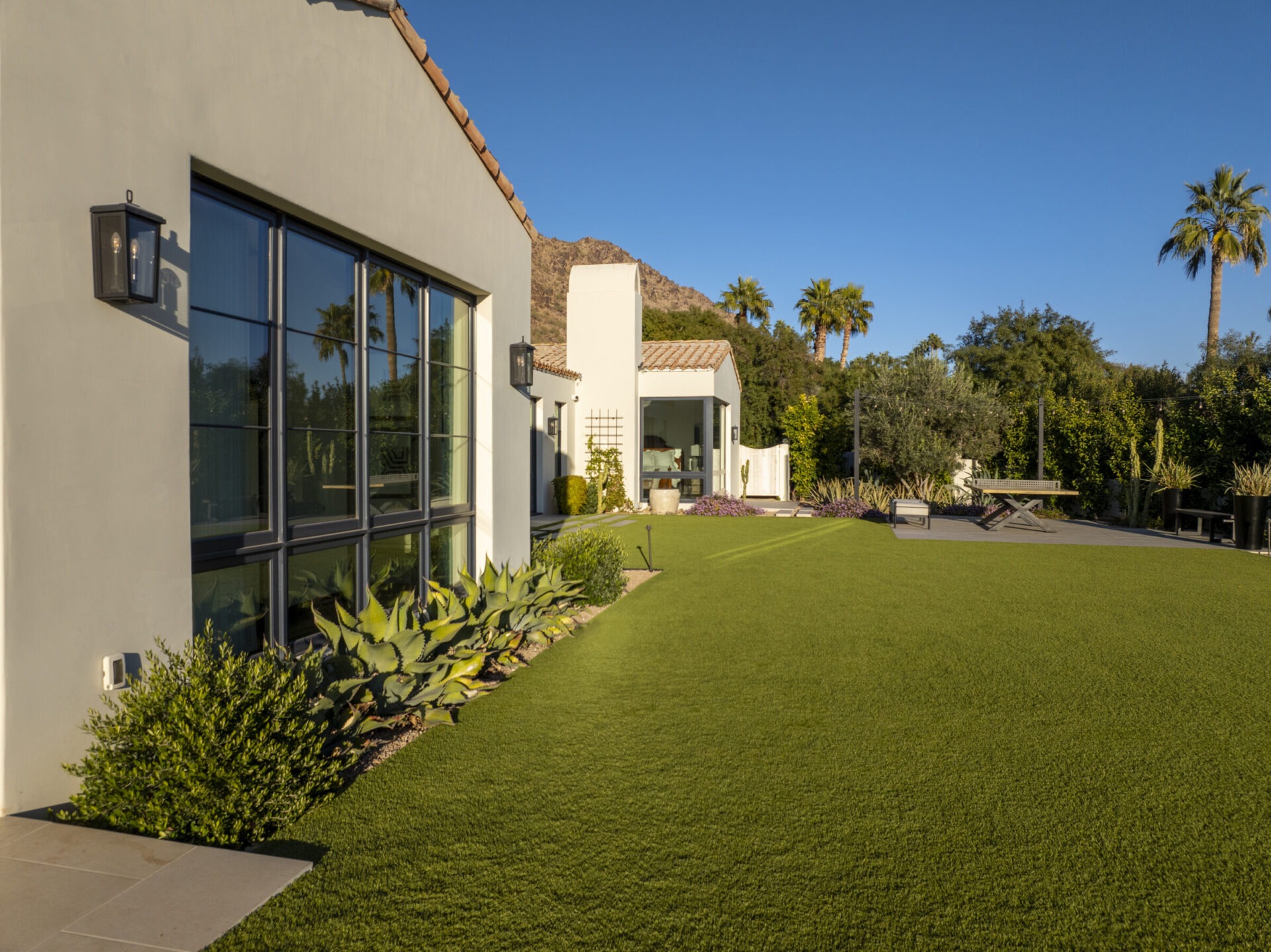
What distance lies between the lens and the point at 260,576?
4402 millimetres

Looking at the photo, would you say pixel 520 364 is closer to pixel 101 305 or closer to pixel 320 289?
pixel 320 289

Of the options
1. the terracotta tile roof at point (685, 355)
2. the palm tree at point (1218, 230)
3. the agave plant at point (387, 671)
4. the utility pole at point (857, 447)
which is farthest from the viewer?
the palm tree at point (1218, 230)

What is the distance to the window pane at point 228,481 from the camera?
12.8 ft

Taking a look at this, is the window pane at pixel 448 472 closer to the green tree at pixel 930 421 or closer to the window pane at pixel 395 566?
the window pane at pixel 395 566

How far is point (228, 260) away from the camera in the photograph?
4.10 m

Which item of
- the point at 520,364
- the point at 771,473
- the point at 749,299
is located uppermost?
the point at 749,299

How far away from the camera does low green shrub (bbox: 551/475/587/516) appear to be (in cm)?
1745

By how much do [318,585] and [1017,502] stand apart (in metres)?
14.3

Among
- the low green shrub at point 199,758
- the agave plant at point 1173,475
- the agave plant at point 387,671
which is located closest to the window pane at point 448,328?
the agave plant at point 387,671

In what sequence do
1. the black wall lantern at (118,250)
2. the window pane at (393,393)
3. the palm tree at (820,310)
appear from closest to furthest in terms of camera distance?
the black wall lantern at (118,250) < the window pane at (393,393) < the palm tree at (820,310)

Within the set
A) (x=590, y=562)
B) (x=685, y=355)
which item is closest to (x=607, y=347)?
(x=685, y=355)

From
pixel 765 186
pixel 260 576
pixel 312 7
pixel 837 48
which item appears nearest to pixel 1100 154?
pixel 837 48

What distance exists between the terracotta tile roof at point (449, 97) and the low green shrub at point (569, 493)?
398 inches

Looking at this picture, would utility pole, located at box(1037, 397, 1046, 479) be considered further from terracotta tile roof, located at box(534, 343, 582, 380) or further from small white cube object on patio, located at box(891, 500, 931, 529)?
terracotta tile roof, located at box(534, 343, 582, 380)
